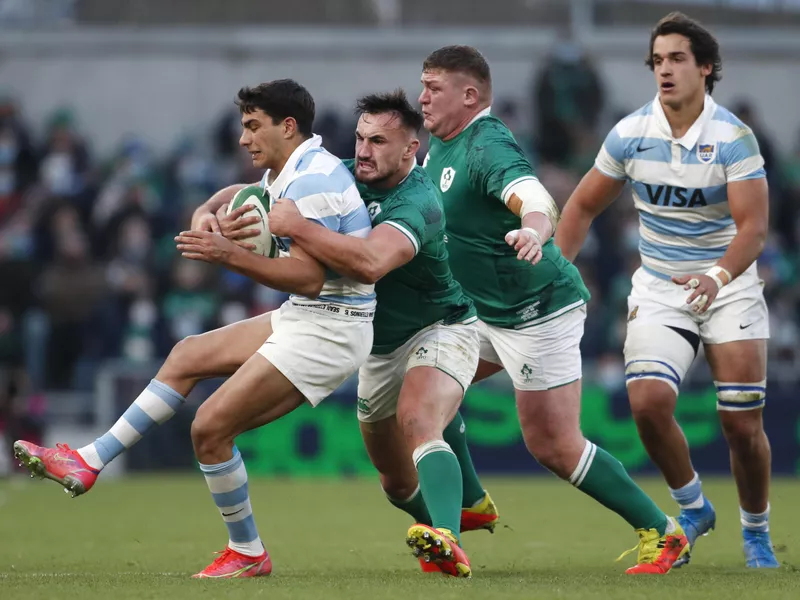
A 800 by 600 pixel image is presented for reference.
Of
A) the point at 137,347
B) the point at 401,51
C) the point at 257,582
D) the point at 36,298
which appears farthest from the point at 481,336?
the point at 401,51

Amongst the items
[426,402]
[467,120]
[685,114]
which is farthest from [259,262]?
[685,114]

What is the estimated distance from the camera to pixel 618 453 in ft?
47.0

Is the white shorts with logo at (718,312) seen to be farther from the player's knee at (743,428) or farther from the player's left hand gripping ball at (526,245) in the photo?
the player's left hand gripping ball at (526,245)

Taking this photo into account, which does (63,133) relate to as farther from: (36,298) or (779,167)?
(779,167)

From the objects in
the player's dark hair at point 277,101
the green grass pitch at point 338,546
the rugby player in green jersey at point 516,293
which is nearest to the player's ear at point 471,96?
the rugby player in green jersey at point 516,293

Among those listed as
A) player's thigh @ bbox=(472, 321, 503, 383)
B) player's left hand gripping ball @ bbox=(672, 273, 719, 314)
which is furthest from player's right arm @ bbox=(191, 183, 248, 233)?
player's left hand gripping ball @ bbox=(672, 273, 719, 314)

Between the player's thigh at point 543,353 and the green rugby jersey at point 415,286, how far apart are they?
1.33 ft

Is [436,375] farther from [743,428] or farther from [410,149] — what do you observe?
[743,428]

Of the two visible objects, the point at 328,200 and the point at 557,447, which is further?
the point at 557,447

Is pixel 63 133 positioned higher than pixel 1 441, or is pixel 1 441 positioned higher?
pixel 63 133

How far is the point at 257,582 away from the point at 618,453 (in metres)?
8.92

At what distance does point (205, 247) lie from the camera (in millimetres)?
5840

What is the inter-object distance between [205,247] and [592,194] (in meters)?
2.50

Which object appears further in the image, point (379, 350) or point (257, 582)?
point (379, 350)
